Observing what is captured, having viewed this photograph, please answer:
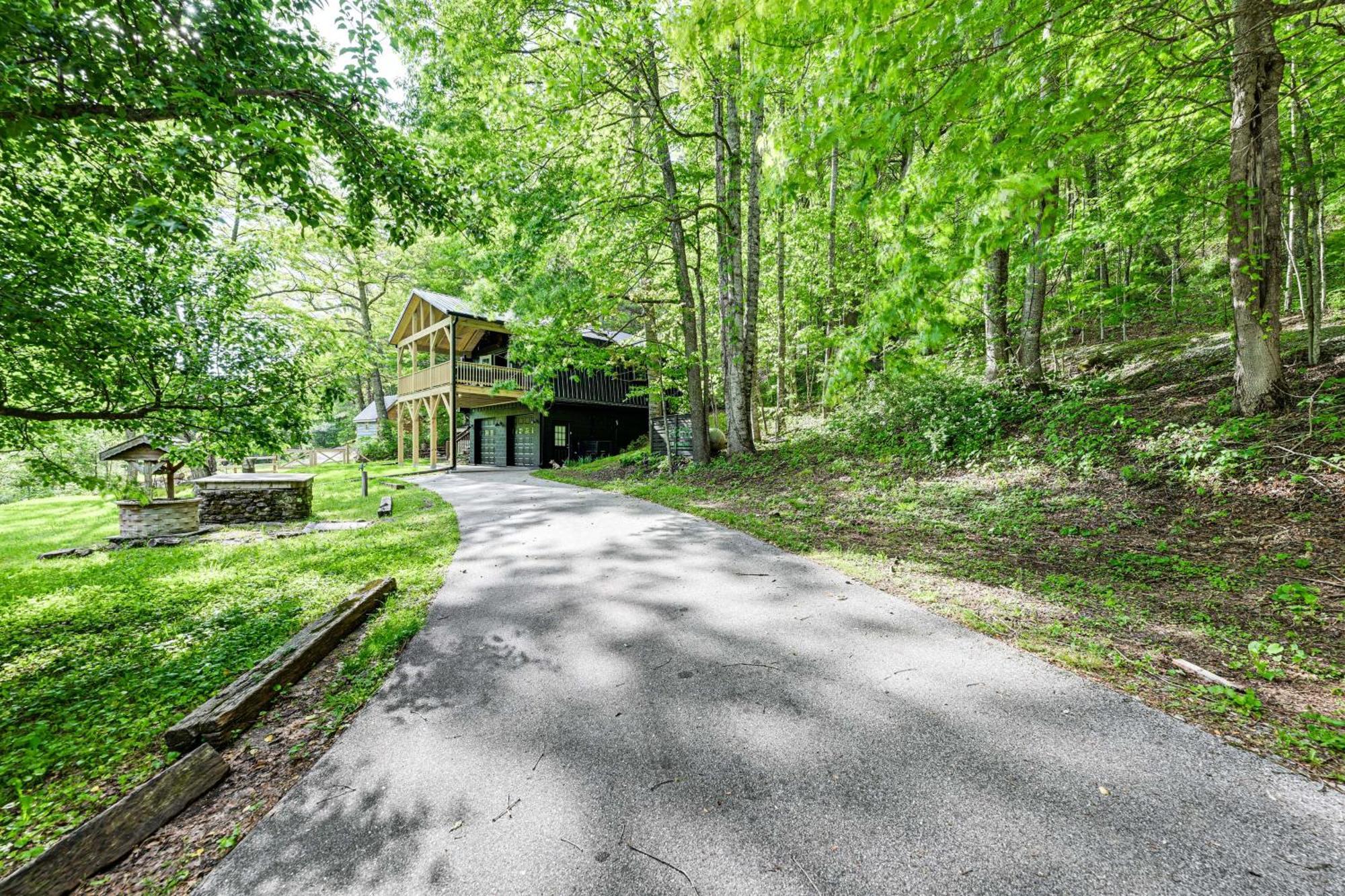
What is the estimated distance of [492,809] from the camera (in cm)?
→ 187

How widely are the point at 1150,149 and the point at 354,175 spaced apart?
10.4m

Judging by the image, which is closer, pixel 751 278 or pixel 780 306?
pixel 751 278

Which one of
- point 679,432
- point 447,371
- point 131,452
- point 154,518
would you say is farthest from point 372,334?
point 679,432

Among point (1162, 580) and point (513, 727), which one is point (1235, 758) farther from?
point (513, 727)

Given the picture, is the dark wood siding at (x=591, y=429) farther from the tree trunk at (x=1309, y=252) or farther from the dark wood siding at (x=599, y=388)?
the tree trunk at (x=1309, y=252)

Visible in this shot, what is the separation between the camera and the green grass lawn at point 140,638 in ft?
7.23

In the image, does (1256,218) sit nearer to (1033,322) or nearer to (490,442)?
(1033,322)

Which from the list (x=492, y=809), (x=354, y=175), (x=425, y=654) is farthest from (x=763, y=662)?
(x=354, y=175)

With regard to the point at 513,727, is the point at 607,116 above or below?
above

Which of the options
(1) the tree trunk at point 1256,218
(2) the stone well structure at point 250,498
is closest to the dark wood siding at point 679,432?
(2) the stone well structure at point 250,498

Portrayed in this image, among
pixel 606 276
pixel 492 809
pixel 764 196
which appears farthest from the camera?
pixel 606 276

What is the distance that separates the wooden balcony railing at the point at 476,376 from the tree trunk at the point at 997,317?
14707 mm

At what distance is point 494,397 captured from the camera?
766 inches

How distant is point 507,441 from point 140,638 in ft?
58.5
